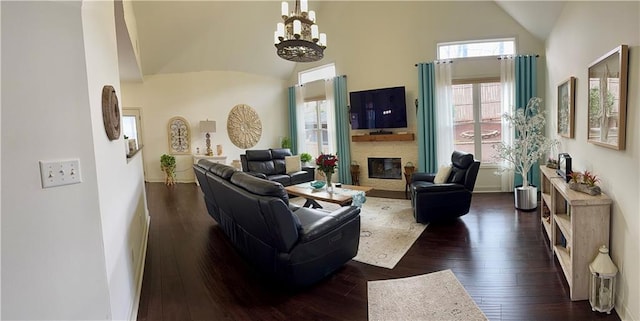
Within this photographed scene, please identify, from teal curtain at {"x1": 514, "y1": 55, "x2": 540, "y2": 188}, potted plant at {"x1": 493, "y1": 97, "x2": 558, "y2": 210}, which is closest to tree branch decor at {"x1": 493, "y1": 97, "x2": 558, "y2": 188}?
potted plant at {"x1": 493, "y1": 97, "x2": 558, "y2": 210}

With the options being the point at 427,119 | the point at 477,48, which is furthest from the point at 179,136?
the point at 477,48

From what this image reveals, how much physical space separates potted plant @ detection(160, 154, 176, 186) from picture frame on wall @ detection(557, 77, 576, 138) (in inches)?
303

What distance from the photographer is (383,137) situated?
630 cm

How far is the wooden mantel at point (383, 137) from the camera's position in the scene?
6094 millimetres

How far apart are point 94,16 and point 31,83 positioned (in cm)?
71

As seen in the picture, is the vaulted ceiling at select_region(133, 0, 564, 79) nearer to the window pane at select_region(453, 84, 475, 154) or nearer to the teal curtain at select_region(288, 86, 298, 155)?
the teal curtain at select_region(288, 86, 298, 155)

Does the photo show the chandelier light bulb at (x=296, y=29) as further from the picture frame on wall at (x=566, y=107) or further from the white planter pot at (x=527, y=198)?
the white planter pot at (x=527, y=198)

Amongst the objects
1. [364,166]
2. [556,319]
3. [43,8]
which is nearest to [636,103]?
[556,319]

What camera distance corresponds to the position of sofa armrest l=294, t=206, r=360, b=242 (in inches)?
97.9

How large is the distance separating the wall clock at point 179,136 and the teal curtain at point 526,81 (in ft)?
24.1

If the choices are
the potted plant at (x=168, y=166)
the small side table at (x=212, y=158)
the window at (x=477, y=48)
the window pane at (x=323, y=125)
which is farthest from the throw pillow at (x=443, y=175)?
the potted plant at (x=168, y=166)

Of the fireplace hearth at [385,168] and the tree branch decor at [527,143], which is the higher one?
the tree branch decor at [527,143]

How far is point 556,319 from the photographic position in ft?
6.85

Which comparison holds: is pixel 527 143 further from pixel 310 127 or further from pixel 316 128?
pixel 310 127
